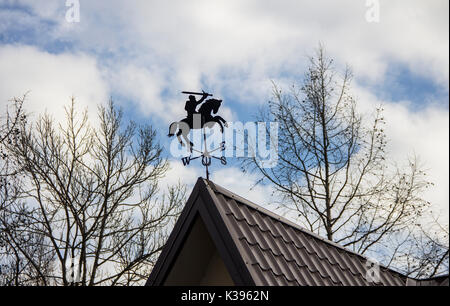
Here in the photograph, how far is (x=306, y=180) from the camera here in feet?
46.3


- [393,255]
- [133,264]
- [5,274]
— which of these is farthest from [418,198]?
[5,274]

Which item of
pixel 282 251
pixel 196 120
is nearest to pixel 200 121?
pixel 196 120

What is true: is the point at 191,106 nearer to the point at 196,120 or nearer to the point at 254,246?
the point at 196,120

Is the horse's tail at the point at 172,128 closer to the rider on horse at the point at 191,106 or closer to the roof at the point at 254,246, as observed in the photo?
the rider on horse at the point at 191,106

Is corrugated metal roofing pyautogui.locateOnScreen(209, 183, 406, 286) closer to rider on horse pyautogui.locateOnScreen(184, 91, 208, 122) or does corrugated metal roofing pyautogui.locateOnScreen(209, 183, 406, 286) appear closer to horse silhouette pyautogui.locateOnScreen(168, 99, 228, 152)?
horse silhouette pyautogui.locateOnScreen(168, 99, 228, 152)

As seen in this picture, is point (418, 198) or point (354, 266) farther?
point (418, 198)

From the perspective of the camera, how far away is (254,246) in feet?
13.5

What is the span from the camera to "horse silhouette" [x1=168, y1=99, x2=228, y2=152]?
5188mm

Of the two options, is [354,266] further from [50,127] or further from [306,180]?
[50,127]

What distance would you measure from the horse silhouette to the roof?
91cm
